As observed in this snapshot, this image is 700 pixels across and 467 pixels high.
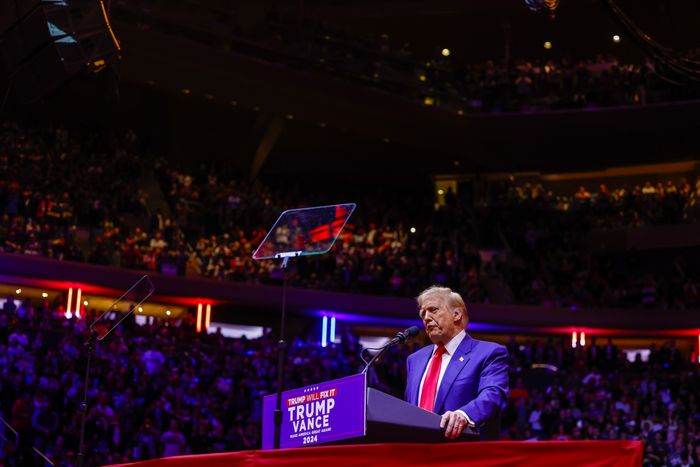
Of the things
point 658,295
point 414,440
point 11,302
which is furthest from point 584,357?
point 414,440

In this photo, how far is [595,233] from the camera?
26688mm

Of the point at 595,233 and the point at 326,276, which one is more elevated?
the point at 595,233

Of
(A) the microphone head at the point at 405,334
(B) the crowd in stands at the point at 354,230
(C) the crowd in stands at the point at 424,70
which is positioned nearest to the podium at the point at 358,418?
(A) the microphone head at the point at 405,334

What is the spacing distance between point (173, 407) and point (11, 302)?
4.31 m

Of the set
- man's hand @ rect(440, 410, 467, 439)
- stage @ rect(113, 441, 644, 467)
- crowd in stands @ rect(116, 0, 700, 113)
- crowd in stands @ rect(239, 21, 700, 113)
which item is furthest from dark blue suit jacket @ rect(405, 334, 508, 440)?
crowd in stands @ rect(239, 21, 700, 113)

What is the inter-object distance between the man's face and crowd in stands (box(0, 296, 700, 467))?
27.4 feet

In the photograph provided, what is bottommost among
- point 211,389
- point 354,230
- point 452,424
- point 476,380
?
point 452,424

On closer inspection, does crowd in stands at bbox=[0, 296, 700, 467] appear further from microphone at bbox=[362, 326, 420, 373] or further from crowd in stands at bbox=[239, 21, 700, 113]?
microphone at bbox=[362, 326, 420, 373]

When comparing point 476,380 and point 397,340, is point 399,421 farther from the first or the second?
point 476,380

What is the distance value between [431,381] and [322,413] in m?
0.73

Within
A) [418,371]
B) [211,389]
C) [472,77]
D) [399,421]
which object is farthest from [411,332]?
[472,77]

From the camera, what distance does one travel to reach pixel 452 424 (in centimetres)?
365

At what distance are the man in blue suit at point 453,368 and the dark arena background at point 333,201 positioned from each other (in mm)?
8347

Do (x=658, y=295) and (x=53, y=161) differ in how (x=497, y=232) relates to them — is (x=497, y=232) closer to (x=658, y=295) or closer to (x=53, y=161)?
(x=658, y=295)
